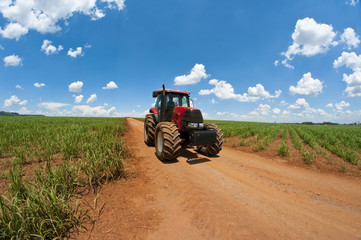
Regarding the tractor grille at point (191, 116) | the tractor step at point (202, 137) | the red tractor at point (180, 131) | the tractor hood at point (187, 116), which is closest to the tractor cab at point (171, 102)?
the red tractor at point (180, 131)

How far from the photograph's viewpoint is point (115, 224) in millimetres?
2039

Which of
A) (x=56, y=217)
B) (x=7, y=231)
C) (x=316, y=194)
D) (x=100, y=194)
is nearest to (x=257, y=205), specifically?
(x=316, y=194)

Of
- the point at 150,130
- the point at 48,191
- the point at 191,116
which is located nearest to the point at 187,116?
the point at 191,116

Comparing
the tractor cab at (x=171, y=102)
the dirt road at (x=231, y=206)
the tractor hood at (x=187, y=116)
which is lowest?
the dirt road at (x=231, y=206)

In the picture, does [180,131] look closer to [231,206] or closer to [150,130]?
[150,130]

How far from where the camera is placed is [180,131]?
5566 mm

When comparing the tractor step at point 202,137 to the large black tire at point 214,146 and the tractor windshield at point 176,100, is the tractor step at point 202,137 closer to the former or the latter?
the large black tire at point 214,146

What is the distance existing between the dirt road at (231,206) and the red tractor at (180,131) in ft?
2.71

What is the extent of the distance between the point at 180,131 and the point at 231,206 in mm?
3306

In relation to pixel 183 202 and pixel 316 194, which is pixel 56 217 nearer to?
pixel 183 202

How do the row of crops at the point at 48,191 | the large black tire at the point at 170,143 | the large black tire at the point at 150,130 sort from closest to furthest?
the row of crops at the point at 48,191
the large black tire at the point at 170,143
the large black tire at the point at 150,130

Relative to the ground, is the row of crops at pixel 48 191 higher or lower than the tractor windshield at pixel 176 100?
lower

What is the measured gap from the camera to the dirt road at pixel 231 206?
2.03 metres

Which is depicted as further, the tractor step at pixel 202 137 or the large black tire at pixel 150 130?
the large black tire at pixel 150 130
